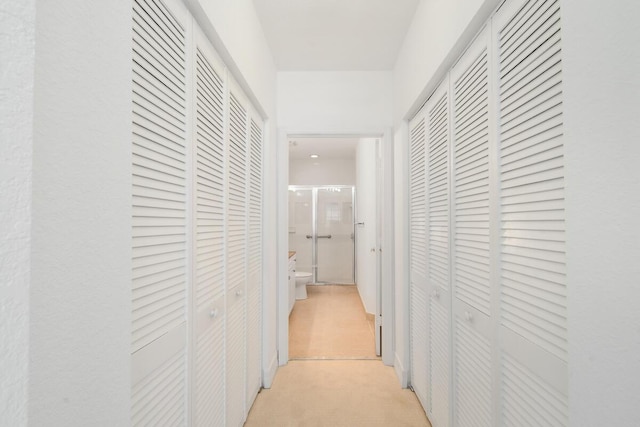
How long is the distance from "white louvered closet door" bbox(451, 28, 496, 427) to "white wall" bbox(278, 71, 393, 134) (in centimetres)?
124

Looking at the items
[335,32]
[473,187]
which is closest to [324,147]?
[335,32]

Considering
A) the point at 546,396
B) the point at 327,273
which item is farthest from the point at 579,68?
the point at 327,273

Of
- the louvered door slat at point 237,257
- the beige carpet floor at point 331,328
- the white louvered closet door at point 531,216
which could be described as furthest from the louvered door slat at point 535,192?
the beige carpet floor at point 331,328

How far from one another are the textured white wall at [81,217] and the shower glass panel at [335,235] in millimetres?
5741

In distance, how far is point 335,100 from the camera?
2887 mm

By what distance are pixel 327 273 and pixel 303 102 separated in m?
4.11

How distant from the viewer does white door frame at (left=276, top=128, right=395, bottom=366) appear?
2.83 meters

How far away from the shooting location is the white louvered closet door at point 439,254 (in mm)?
1734

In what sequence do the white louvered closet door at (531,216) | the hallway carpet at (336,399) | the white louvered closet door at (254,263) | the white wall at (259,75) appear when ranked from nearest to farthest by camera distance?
the white louvered closet door at (531,216), the white wall at (259,75), the hallway carpet at (336,399), the white louvered closet door at (254,263)

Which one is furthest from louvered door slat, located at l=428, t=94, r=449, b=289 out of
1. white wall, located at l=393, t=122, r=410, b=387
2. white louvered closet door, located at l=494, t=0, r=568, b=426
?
white louvered closet door, located at l=494, t=0, r=568, b=426

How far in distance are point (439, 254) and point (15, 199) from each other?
1768 millimetres

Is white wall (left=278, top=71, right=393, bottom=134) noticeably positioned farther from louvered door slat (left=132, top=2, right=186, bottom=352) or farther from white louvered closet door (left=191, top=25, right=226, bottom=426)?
louvered door slat (left=132, top=2, right=186, bottom=352)

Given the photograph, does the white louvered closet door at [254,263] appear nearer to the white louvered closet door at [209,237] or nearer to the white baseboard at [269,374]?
the white baseboard at [269,374]

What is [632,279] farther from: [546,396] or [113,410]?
[113,410]
